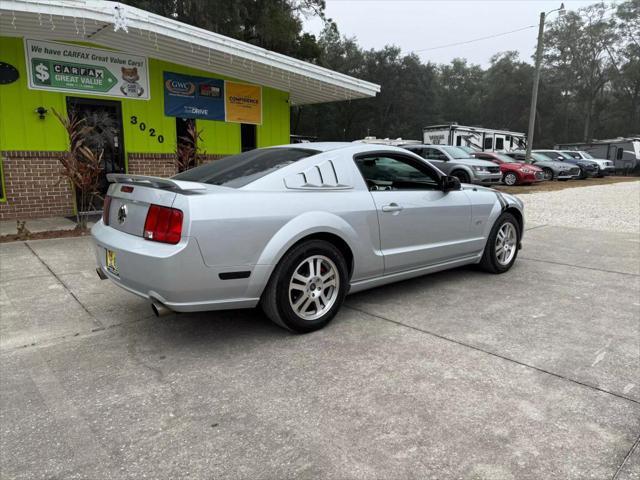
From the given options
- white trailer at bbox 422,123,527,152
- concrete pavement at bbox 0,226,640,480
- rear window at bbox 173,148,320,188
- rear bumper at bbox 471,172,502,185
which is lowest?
concrete pavement at bbox 0,226,640,480

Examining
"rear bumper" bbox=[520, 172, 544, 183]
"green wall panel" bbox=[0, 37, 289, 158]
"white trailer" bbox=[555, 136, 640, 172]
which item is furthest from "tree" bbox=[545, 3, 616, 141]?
"green wall panel" bbox=[0, 37, 289, 158]

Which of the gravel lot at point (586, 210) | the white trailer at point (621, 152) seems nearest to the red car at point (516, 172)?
the gravel lot at point (586, 210)

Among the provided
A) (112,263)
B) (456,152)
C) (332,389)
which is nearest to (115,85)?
(112,263)

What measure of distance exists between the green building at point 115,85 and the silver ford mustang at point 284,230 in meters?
5.39

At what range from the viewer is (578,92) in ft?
186

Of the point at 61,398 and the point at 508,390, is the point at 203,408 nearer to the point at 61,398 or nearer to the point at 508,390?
the point at 61,398

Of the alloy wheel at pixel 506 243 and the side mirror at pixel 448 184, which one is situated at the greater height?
the side mirror at pixel 448 184

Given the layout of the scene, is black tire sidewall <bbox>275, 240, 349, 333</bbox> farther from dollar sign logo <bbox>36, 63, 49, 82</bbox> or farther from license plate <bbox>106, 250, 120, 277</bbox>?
dollar sign logo <bbox>36, 63, 49, 82</bbox>

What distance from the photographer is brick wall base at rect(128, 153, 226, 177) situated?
10.2 metres

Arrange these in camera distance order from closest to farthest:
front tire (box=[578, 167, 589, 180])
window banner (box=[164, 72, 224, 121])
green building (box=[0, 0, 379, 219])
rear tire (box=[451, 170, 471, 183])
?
1. green building (box=[0, 0, 379, 219])
2. window banner (box=[164, 72, 224, 121])
3. rear tire (box=[451, 170, 471, 183])
4. front tire (box=[578, 167, 589, 180])

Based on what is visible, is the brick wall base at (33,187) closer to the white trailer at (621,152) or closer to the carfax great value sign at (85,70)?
the carfax great value sign at (85,70)

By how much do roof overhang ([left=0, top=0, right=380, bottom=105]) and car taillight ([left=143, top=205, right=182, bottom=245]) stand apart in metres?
5.80

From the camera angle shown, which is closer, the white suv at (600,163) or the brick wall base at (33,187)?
the brick wall base at (33,187)

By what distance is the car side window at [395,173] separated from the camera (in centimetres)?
423
